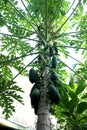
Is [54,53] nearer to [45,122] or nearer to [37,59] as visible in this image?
[37,59]

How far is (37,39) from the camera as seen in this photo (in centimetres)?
340

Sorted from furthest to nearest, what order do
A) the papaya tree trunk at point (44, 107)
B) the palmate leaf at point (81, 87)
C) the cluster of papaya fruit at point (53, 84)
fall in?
1. the palmate leaf at point (81, 87)
2. the cluster of papaya fruit at point (53, 84)
3. the papaya tree trunk at point (44, 107)

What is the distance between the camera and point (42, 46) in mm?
3201

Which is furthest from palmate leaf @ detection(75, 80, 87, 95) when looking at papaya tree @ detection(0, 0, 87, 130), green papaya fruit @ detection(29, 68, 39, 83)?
green papaya fruit @ detection(29, 68, 39, 83)

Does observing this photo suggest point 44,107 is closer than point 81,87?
Yes

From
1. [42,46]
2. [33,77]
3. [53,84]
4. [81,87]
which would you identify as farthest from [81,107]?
[42,46]

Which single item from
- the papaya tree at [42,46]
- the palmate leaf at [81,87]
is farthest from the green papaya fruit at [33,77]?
the palmate leaf at [81,87]

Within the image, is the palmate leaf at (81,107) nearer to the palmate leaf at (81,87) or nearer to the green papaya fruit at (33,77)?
the palmate leaf at (81,87)

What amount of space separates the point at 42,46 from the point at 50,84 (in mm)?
810

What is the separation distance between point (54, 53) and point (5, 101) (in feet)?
2.29

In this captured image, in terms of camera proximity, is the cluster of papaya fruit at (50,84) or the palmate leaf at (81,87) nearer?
the cluster of papaya fruit at (50,84)

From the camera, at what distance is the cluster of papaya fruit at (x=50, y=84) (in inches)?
92.4

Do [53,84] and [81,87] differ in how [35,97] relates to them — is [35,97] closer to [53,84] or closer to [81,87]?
[53,84]

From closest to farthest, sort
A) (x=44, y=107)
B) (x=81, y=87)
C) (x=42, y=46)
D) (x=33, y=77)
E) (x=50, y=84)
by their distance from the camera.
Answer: (x=44, y=107)
(x=50, y=84)
(x=33, y=77)
(x=81, y=87)
(x=42, y=46)
